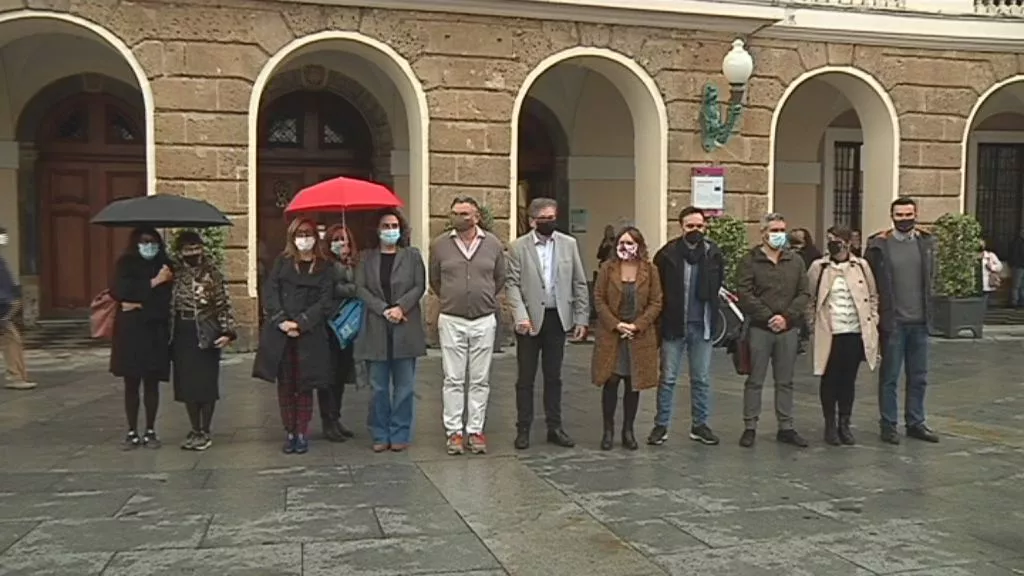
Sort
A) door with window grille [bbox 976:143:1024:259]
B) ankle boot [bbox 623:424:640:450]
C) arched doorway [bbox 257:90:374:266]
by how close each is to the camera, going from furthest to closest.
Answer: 1. door with window grille [bbox 976:143:1024:259]
2. arched doorway [bbox 257:90:374:266]
3. ankle boot [bbox 623:424:640:450]

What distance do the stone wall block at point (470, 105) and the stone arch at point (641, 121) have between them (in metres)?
0.17

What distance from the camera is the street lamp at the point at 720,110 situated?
14.1 metres

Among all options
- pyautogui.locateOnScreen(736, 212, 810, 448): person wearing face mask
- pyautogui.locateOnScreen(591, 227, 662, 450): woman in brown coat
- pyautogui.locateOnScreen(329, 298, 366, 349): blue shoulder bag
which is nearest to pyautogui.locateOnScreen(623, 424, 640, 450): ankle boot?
pyautogui.locateOnScreen(591, 227, 662, 450): woman in brown coat

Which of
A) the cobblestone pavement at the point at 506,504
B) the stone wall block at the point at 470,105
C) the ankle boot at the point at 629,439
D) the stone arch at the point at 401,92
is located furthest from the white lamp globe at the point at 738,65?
the ankle boot at the point at 629,439

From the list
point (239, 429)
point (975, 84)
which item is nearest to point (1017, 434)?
point (239, 429)

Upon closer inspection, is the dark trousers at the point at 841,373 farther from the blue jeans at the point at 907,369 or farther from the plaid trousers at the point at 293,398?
the plaid trousers at the point at 293,398

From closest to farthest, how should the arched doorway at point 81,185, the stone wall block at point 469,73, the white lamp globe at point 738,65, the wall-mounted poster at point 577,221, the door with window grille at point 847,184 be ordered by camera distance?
the stone wall block at point 469,73 → the white lamp globe at point 738,65 → the arched doorway at point 81,185 → the wall-mounted poster at point 577,221 → the door with window grille at point 847,184

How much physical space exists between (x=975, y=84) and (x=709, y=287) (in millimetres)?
10452

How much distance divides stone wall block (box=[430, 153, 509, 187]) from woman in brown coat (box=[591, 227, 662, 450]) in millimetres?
6142

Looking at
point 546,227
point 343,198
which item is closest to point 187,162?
point 343,198

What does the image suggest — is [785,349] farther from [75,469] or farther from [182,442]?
[75,469]

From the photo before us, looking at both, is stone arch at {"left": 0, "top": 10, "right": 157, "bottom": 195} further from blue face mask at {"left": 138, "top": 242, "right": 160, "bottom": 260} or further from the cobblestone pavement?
blue face mask at {"left": 138, "top": 242, "right": 160, "bottom": 260}

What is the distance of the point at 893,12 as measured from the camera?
1542 cm

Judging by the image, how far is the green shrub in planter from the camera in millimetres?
14047
